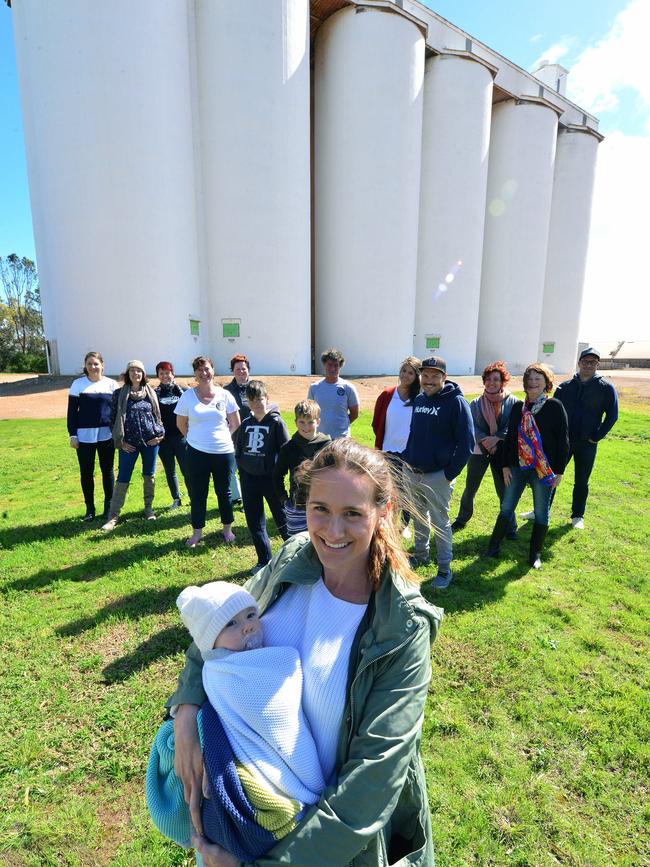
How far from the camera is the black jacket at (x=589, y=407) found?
5.56 metres

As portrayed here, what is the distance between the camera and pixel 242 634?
4.73 ft

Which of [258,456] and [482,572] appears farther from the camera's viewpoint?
[482,572]

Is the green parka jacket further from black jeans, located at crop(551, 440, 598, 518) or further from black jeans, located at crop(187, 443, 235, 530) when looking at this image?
black jeans, located at crop(551, 440, 598, 518)

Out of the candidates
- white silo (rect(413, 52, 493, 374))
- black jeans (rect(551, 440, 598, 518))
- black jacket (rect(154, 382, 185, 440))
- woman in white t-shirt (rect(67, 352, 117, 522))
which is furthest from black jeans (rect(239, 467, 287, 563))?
white silo (rect(413, 52, 493, 374))

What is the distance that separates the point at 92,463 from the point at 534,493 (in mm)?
5511

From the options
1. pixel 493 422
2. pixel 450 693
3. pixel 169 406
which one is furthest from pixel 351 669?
pixel 169 406

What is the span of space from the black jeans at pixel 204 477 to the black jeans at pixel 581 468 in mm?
4042

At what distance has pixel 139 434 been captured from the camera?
5684 mm

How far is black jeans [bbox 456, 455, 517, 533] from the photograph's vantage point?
5.68 meters

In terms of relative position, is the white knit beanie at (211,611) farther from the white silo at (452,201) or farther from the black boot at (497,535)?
the white silo at (452,201)

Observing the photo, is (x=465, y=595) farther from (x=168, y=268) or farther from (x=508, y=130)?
(x=508, y=130)

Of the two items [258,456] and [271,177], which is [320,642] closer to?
[258,456]

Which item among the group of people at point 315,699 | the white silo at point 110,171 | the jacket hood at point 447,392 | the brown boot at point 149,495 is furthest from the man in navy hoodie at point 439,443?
the white silo at point 110,171

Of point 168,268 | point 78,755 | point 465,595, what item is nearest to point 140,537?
point 78,755
